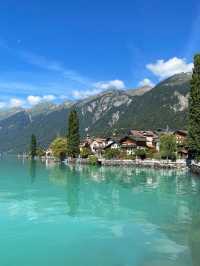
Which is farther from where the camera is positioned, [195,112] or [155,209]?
[195,112]

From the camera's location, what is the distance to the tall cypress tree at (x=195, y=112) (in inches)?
2495

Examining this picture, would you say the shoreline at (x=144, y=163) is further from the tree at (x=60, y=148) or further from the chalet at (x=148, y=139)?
the tree at (x=60, y=148)

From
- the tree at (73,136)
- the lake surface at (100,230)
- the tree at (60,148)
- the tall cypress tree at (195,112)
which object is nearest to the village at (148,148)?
the tree at (73,136)

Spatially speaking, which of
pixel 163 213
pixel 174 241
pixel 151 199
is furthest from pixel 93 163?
pixel 174 241

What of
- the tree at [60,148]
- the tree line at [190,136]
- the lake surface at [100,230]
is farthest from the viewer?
the tree at [60,148]

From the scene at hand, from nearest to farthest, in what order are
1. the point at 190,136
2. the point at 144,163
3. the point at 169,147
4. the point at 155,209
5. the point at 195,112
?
1. the point at 155,209
2. the point at 195,112
3. the point at 190,136
4. the point at 144,163
5. the point at 169,147

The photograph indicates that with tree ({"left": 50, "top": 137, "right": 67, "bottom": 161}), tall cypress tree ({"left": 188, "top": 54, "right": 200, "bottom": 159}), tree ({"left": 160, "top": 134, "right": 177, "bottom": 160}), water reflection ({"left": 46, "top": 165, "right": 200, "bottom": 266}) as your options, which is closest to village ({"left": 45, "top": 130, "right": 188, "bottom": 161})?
tree ({"left": 160, "top": 134, "right": 177, "bottom": 160})

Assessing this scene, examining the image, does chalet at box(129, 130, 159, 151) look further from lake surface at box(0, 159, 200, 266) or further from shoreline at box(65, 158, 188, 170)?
lake surface at box(0, 159, 200, 266)

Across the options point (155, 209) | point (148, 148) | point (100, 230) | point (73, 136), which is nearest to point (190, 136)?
point (155, 209)

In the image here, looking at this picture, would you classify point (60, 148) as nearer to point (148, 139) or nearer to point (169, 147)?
point (148, 139)

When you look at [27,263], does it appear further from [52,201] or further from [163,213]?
[52,201]

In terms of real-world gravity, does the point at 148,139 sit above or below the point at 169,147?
above

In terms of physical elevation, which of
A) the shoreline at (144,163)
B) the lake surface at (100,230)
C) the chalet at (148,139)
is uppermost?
the chalet at (148,139)

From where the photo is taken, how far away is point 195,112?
65250mm
